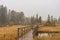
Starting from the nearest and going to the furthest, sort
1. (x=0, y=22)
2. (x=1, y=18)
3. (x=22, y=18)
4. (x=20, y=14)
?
(x=0, y=22), (x=1, y=18), (x=22, y=18), (x=20, y=14)

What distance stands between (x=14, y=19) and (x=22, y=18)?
620cm

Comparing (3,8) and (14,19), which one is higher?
(3,8)

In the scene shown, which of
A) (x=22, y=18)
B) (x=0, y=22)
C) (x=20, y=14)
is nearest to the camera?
(x=0, y=22)

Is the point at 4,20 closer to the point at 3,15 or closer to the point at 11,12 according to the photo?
the point at 3,15

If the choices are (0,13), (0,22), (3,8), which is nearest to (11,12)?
(3,8)

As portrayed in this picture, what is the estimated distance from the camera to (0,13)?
50938 millimetres

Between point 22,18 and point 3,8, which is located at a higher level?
point 3,8

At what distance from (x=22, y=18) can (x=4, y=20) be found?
915 cm

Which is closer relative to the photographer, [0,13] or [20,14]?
[0,13]

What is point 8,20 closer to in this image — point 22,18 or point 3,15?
point 3,15

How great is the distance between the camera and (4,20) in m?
47.5

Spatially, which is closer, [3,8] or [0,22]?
[0,22]

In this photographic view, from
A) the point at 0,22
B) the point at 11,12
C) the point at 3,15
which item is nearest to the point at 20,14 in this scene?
the point at 11,12

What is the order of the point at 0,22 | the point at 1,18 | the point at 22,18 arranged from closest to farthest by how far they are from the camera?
the point at 0,22, the point at 1,18, the point at 22,18
